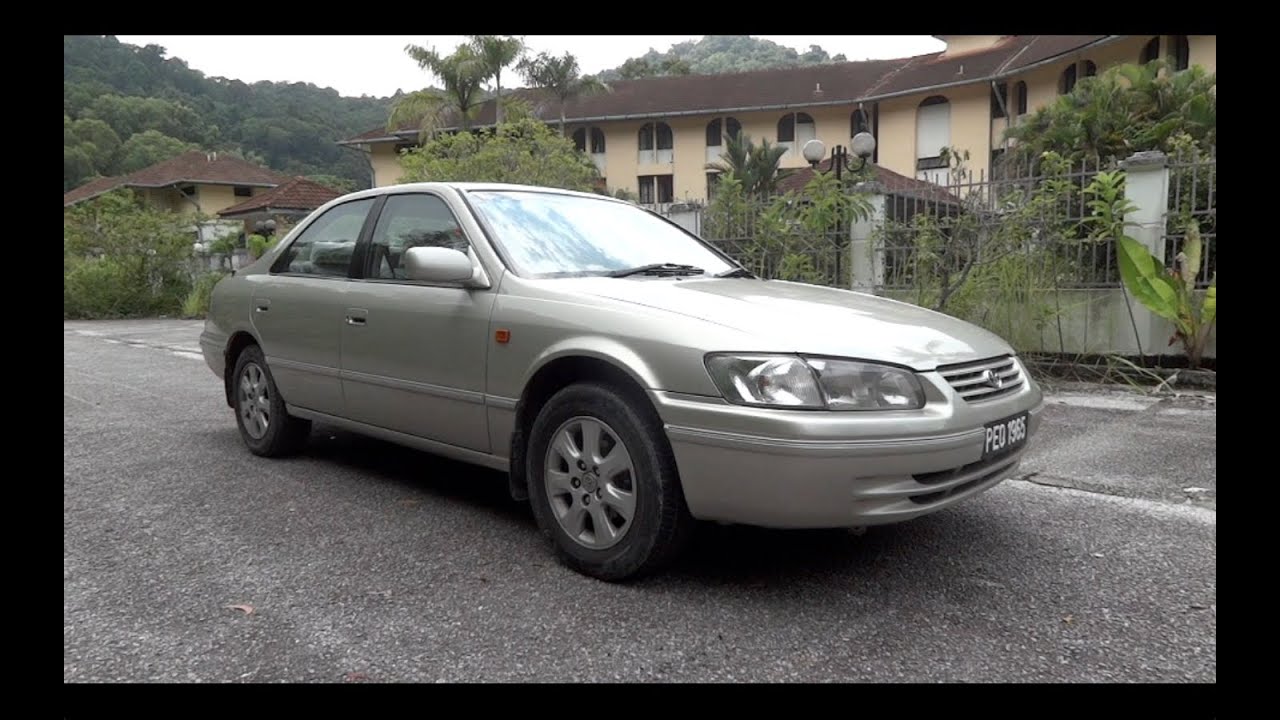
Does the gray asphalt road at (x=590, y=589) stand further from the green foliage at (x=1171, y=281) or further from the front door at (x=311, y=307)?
the green foliage at (x=1171, y=281)

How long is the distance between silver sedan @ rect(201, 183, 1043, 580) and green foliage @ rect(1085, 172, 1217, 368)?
14.4 feet

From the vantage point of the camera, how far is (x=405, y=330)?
13.0 ft

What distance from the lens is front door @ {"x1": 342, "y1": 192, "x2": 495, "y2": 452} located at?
365 centimetres

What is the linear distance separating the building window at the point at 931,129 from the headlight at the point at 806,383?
3384cm

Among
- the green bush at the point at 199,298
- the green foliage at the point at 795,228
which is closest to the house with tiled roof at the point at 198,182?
the green bush at the point at 199,298

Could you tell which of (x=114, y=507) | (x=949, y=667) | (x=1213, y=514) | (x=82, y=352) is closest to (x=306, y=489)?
(x=114, y=507)

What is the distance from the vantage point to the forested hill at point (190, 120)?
56062 mm

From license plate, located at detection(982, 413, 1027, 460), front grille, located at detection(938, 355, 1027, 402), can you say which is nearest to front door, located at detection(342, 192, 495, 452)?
front grille, located at detection(938, 355, 1027, 402)

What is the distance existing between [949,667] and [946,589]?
604mm

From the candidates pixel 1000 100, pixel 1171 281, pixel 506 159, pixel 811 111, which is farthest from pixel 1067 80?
pixel 1171 281

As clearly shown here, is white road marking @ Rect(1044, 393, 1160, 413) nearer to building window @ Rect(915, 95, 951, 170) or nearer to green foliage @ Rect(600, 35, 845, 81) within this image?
building window @ Rect(915, 95, 951, 170)

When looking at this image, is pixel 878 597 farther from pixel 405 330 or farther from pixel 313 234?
pixel 313 234

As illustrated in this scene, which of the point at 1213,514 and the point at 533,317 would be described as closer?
the point at 533,317

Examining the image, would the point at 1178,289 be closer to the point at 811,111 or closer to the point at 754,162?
the point at 754,162
